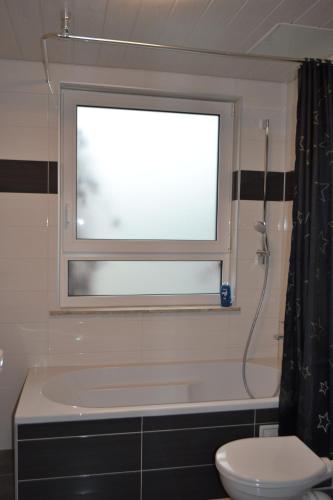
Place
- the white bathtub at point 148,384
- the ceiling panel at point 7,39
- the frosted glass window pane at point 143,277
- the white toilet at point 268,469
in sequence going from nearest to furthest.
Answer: the white toilet at point 268,469 → the ceiling panel at point 7,39 → the white bathtub at point 148,384 → the frosted glass window pane at point 143,277

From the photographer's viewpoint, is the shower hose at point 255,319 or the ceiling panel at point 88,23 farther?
the shower hose at point 255,319

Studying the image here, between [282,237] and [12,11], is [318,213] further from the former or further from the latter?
[12,11]

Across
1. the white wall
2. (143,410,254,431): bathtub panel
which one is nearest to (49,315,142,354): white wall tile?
the white wall

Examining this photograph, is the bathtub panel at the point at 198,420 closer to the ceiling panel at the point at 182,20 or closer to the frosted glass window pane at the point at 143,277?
the frosted glass window pane at the point at 143,277

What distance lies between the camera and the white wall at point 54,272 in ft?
8.95

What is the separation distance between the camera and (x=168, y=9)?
2.05 m

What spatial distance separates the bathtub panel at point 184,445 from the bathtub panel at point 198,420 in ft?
0.09

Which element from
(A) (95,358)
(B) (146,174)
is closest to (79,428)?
(A) (95,358)

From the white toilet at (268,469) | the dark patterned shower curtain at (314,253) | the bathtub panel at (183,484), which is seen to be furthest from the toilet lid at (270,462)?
the bathtub panel at (183,484)

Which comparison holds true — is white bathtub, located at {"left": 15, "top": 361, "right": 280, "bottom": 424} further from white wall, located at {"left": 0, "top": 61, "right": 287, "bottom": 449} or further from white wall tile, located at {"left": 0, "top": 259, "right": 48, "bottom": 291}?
white wall tile, located at {"left": 0, "top": 259, "right": 48, "bottom": 291}

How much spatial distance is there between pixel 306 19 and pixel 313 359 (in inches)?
67.0

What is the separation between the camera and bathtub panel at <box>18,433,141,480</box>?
2.05m

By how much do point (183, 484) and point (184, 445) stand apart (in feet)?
0.69

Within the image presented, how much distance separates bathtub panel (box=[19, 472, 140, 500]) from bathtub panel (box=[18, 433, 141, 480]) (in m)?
0.04
